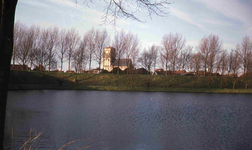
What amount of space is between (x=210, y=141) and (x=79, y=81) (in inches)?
1405

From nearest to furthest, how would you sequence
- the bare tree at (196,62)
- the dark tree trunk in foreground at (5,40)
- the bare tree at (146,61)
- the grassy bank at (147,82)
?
the dark tree trunk in foreground at (5,40) < the grassy bank at (147,82) < the bare tree at (196,62) < the bare tree at (146,61)

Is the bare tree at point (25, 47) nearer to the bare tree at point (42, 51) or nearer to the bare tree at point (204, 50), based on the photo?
the bare tree at point (42, 51)

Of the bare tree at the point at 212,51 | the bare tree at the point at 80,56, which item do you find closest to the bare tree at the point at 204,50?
the bare tree at the point at 212,51

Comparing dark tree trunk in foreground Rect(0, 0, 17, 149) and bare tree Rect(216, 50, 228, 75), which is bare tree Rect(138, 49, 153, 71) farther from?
dark tree trunk in foreground Rect(0, 0, 17, 149)

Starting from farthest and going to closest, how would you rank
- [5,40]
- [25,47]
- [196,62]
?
[196,62], [25,47], [5,40]

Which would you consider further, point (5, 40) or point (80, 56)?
point (80, 56)

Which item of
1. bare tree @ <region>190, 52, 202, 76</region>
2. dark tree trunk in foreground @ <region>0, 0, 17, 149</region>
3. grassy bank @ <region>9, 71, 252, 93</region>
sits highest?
bare tree @ <region>190, 52, 202, 76</region>

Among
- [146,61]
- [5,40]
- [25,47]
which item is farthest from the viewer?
[146,61]

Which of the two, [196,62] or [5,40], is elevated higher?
[196,62]

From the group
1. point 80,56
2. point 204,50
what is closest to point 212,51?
point 204,50

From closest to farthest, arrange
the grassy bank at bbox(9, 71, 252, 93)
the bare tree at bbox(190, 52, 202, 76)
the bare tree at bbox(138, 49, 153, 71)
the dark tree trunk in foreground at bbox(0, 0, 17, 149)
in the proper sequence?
the dark tree trunk in foreground at bbox(0, 0, 17, 149)
the grassy bank at bbox(9, 71, 252, 93)
the bare tree at bbox(190, 52, 202, 76)
the bare tree at bbox(138, 49, 153, 71)

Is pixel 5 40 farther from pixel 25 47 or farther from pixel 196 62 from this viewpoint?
pixel 196 62

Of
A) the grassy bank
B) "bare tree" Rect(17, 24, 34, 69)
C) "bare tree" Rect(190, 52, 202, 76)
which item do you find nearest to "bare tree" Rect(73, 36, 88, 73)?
the grassy bank

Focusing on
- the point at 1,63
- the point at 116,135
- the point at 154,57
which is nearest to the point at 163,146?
the point at 116,135
